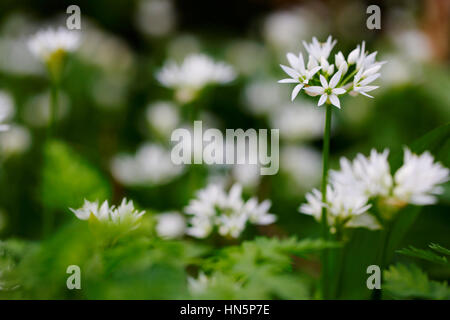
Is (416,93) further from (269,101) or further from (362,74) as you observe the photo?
(362,74)

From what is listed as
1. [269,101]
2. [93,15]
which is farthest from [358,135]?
[93,15]

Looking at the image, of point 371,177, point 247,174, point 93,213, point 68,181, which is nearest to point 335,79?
point 371,177

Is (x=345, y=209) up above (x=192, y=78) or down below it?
below

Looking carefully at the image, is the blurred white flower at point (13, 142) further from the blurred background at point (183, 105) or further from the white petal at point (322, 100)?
the white petal at point (322, 100)

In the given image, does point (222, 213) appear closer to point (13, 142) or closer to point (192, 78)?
point (192, 78)

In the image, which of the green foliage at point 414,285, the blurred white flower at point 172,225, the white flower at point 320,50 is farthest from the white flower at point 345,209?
the blurred white flower at point 172,225
